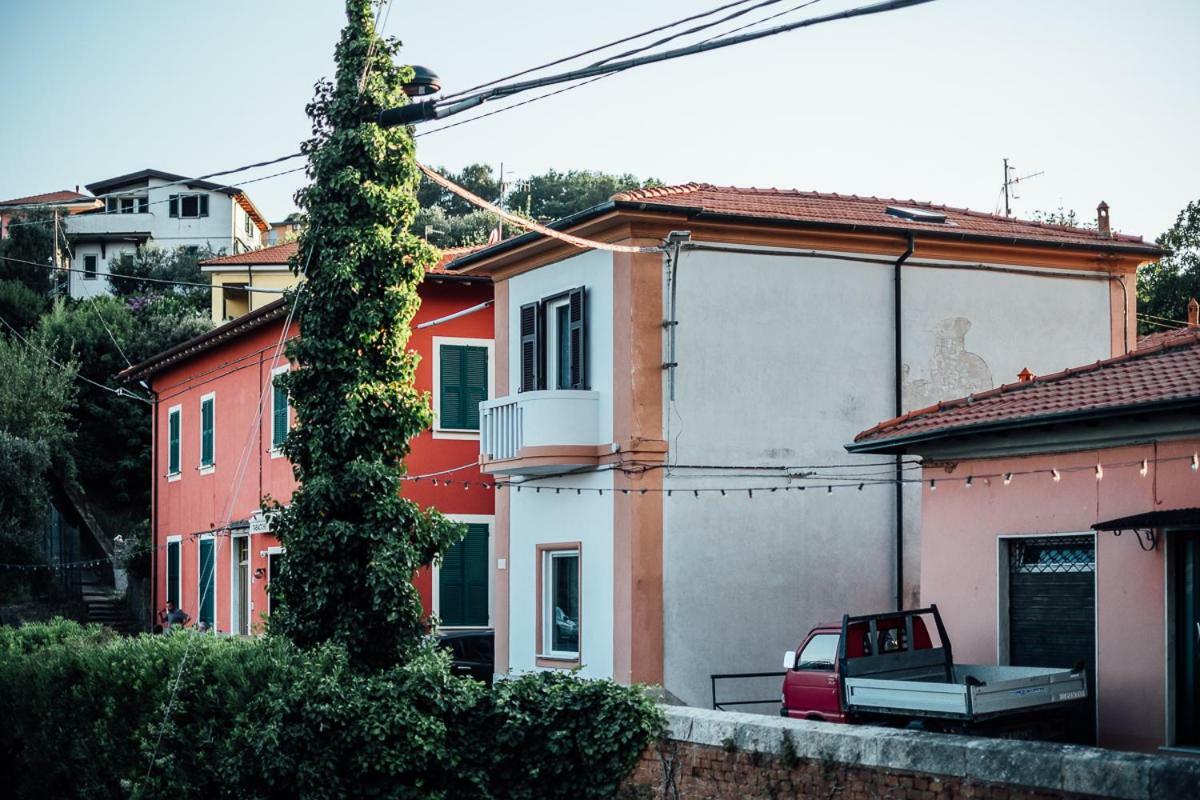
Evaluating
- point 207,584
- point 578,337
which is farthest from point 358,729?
point 207,584

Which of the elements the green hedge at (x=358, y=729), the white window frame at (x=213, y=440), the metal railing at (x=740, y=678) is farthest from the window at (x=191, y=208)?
the green hedge at (x=358, y=729)

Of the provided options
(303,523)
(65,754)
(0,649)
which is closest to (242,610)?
(0,649)

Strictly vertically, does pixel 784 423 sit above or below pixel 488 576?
above

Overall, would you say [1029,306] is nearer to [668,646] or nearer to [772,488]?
[772,488]

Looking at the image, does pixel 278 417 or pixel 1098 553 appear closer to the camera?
pixel 1098 553

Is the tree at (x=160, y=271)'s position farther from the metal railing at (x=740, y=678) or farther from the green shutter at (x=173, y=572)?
the metal railing at (x=740, y=678)

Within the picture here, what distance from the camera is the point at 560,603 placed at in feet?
76.3

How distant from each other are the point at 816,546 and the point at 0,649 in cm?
1100

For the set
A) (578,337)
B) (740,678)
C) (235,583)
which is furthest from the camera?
(235,583)

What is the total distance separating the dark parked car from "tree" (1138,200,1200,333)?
22974mm

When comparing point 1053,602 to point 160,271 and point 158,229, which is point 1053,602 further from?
point 158,229

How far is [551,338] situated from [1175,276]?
2373cm

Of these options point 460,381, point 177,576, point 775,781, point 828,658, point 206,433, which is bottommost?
point 177,576

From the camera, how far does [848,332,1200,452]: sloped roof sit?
15039mm
